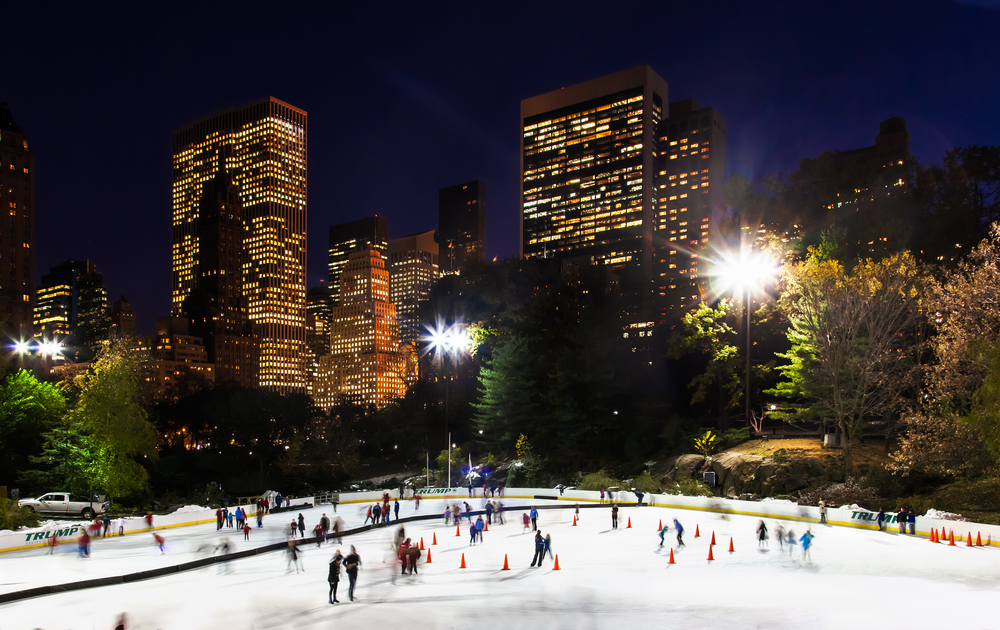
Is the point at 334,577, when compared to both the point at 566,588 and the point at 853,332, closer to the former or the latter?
the point at 566,588

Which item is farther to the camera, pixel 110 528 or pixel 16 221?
pixel 16 221

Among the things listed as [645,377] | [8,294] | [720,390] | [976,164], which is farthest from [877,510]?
[8,294]

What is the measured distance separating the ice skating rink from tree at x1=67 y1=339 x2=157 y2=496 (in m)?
20.1

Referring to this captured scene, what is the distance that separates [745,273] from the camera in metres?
42.2

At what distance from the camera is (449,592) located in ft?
65.0

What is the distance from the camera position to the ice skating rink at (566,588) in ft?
55.3

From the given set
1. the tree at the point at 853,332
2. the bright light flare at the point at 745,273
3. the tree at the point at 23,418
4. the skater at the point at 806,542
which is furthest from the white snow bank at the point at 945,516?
the tree at the point at 23,418

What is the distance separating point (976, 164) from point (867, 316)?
16.7 meters

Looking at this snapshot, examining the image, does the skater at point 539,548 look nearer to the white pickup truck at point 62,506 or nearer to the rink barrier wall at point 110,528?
the rink barrier wall at point 110,528

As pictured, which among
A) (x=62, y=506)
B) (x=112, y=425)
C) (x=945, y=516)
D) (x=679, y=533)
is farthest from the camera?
(x=112, y=425)

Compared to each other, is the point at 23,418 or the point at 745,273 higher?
the point at 745,273

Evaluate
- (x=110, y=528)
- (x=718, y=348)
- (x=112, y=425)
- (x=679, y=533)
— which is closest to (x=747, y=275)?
(x=718, y=348)

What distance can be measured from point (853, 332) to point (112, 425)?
46810 millimetres

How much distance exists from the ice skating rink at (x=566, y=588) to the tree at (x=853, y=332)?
1261 centimetres
